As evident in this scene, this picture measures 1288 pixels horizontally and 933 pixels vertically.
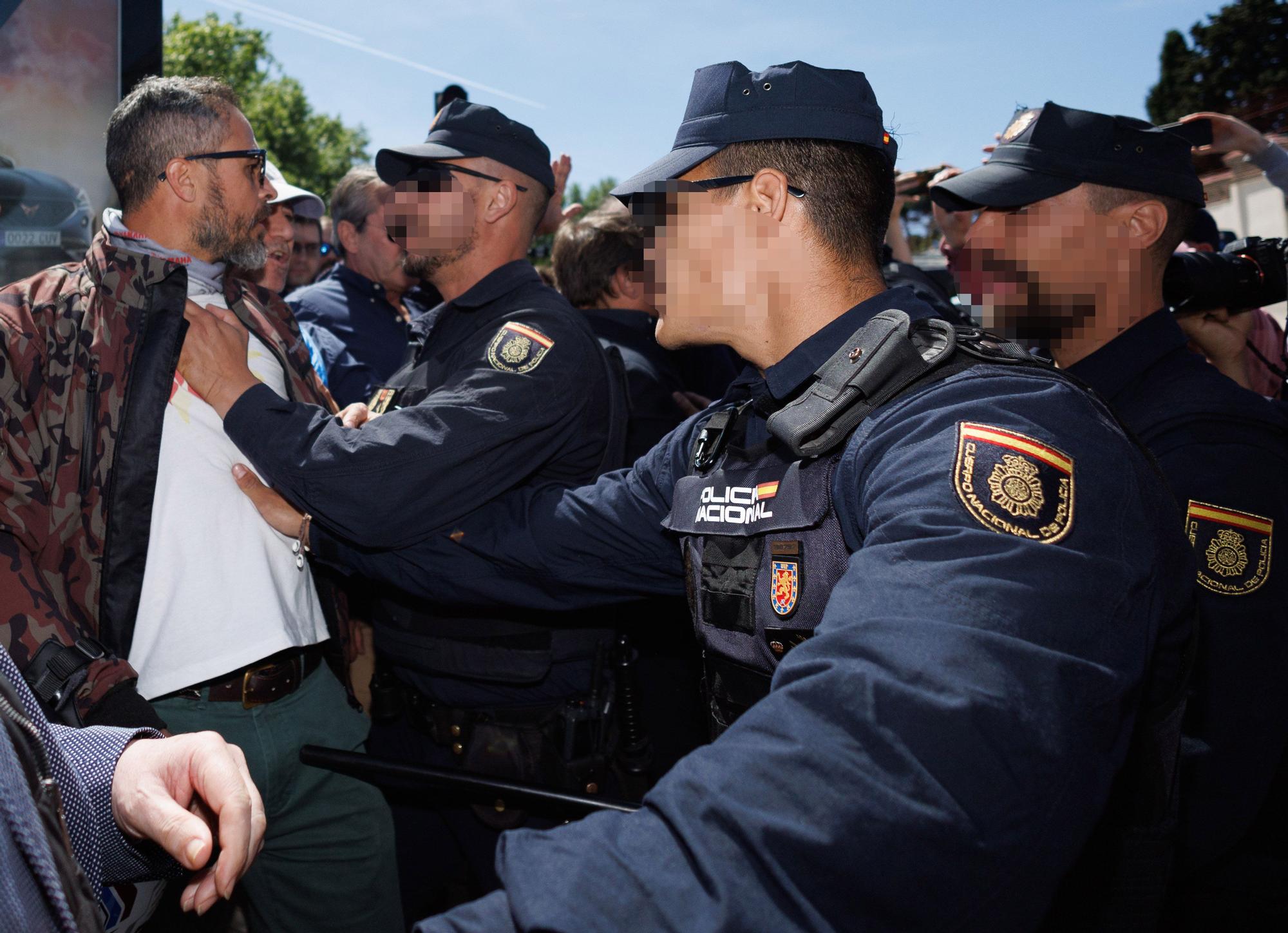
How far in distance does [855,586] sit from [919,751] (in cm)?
22

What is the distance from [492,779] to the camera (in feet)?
6.15

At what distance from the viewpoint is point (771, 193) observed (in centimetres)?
174

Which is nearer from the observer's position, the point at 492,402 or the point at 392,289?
the point at 492,402

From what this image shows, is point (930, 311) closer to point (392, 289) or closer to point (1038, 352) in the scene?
point (1038, 352)

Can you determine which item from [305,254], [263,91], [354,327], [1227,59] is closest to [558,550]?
[354,327]

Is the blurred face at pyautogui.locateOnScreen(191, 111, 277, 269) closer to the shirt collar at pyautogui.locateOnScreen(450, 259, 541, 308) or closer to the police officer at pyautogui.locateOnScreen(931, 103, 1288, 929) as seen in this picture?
the shirt collar at pyautogui.locateOnScreen(450, 259, 541, 308)

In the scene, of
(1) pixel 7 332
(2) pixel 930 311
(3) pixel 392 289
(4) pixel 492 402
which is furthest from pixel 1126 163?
(3) pixel 392 289

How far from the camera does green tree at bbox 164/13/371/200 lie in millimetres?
34750

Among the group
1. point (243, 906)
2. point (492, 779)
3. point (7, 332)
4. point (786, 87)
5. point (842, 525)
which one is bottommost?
point (243, 906)

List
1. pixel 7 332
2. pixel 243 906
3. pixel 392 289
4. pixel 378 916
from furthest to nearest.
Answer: pixel 392 289 → pixel 243 906 → pixel 378 916 → pixel 7 332

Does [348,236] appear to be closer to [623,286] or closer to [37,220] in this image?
[623,286]

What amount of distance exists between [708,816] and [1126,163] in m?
2.36

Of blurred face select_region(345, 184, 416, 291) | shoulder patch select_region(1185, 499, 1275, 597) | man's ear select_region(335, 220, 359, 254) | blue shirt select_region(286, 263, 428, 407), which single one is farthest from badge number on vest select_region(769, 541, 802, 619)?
man's ear select_region(335, 220, 359, 254)

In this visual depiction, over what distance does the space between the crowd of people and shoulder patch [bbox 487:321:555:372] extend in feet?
0.05
